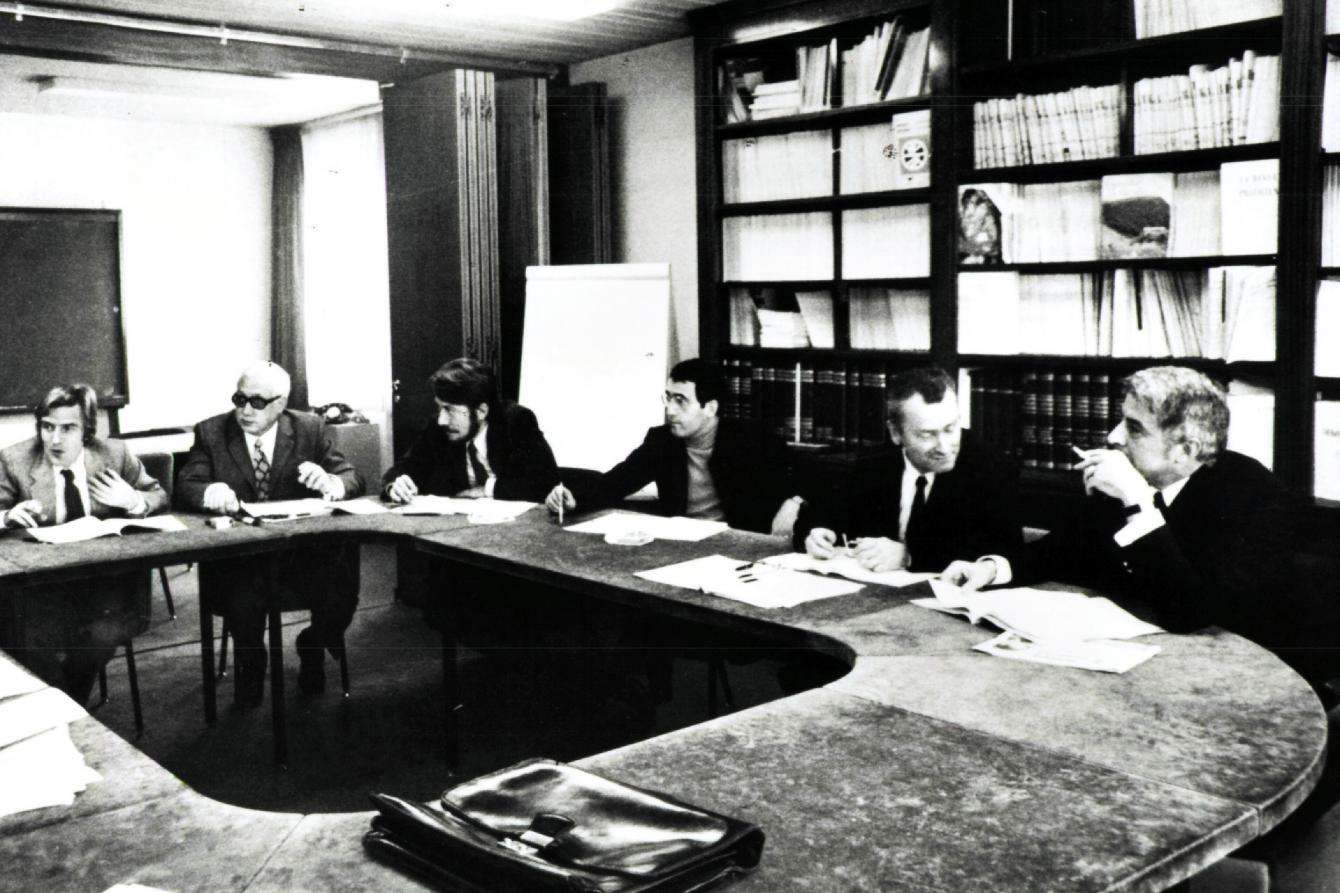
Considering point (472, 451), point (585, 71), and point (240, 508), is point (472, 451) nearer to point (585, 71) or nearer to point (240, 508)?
point (240, 508)

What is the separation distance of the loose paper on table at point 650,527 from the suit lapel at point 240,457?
1.42 metres

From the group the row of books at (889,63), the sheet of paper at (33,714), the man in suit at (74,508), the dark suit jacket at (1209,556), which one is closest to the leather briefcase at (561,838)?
the sheet of paper at (33,714)

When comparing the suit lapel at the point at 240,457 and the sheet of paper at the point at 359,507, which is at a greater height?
the suit lapel at the point at 240,457

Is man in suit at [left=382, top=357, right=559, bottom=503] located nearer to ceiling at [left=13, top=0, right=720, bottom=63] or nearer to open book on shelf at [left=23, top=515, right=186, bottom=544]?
open book on shelf at [left=23, top=515, right=186, bottom=544]

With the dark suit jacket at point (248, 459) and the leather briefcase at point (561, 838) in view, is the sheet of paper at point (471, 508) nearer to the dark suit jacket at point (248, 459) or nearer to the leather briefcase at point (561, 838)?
the dark suit jacket at point (248, 459)

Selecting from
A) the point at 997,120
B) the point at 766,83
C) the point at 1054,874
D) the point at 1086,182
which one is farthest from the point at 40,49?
the point at 1054,874

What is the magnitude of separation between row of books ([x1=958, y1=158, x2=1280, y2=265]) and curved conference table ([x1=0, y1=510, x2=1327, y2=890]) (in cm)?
182

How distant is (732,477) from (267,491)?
65.9 inches

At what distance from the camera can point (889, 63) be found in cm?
468

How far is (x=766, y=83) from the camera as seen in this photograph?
5.27 meters

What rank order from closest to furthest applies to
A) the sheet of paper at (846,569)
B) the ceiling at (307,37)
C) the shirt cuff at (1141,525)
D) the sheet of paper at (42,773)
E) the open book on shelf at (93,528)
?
the sheet of paper at (42,773) < the shirt cuff at (1141,525) < the sheet of paper at (846,569) < the open book on shelf at (93,528) < the ceiling at (307,37)

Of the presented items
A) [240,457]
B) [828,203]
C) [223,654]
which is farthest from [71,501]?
[828,203]

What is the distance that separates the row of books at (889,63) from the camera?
4.61 meters

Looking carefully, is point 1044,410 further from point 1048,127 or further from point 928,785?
point 928,785
